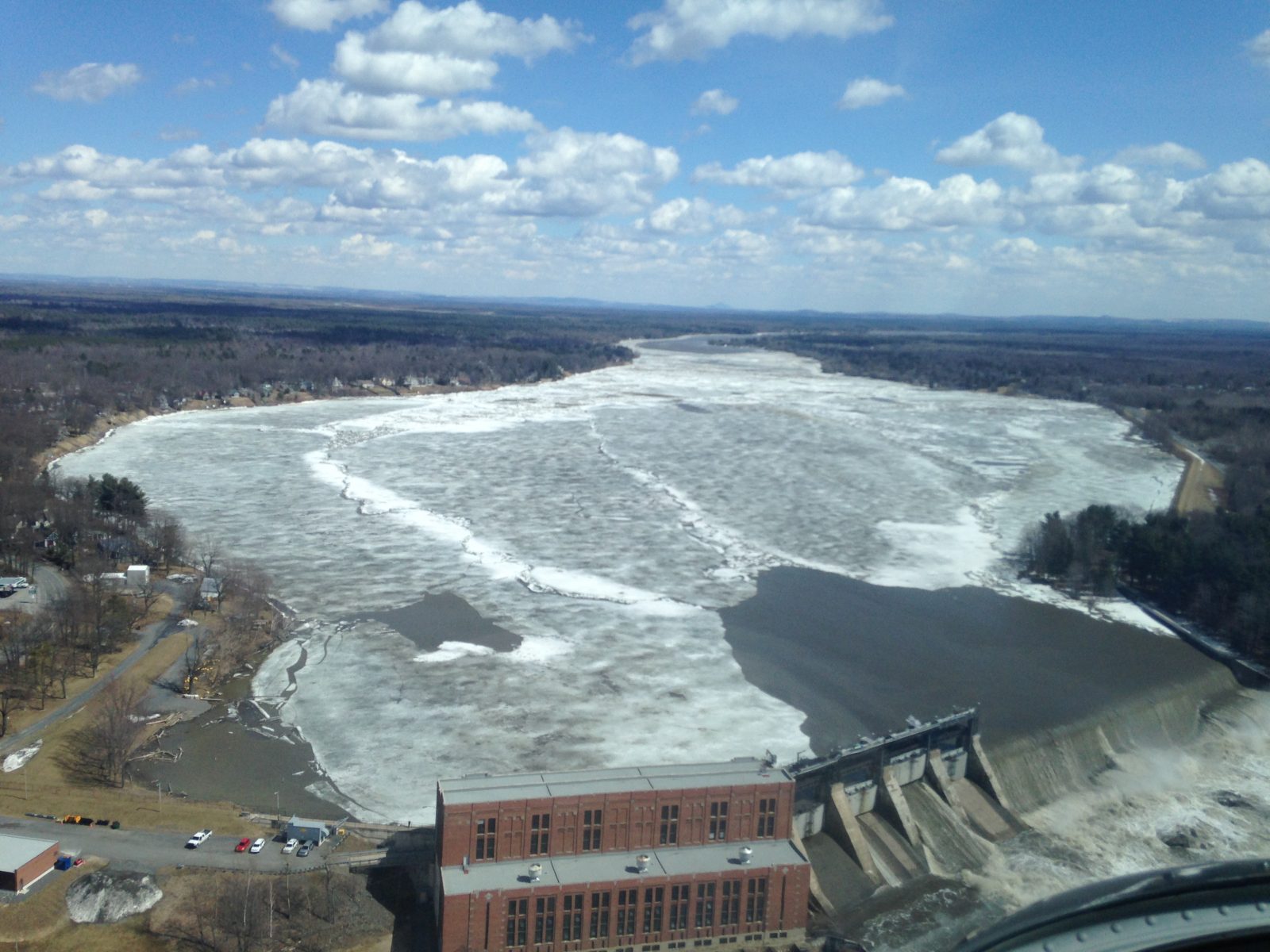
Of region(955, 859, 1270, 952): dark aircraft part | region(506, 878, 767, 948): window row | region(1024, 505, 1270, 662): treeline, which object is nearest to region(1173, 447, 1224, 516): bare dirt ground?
region(1024, 505, 1270, 662): treeline

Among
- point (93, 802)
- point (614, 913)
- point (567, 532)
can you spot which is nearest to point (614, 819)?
point (614, 913)

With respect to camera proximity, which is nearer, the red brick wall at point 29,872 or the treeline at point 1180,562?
the red brick wall at point 29,872

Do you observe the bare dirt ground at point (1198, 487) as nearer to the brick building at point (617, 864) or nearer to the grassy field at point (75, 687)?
the brick building at point (617, 864)

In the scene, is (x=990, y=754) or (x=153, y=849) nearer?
(x=153, y=849)

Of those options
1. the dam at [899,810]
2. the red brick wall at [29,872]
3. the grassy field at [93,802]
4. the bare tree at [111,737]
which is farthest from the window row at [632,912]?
the bare tree at [111,737]

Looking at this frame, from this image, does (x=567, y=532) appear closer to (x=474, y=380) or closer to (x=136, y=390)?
(x=136, y=390)

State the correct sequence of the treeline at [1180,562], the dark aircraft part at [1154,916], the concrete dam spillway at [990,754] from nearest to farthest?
1. the dark aircraft part at [1154,916]
2. the concrete dam spillway at [990,754]
3. the treeline at [1180,562]

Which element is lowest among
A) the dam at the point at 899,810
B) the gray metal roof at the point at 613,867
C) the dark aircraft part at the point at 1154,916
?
the dam at the point at 899,810
